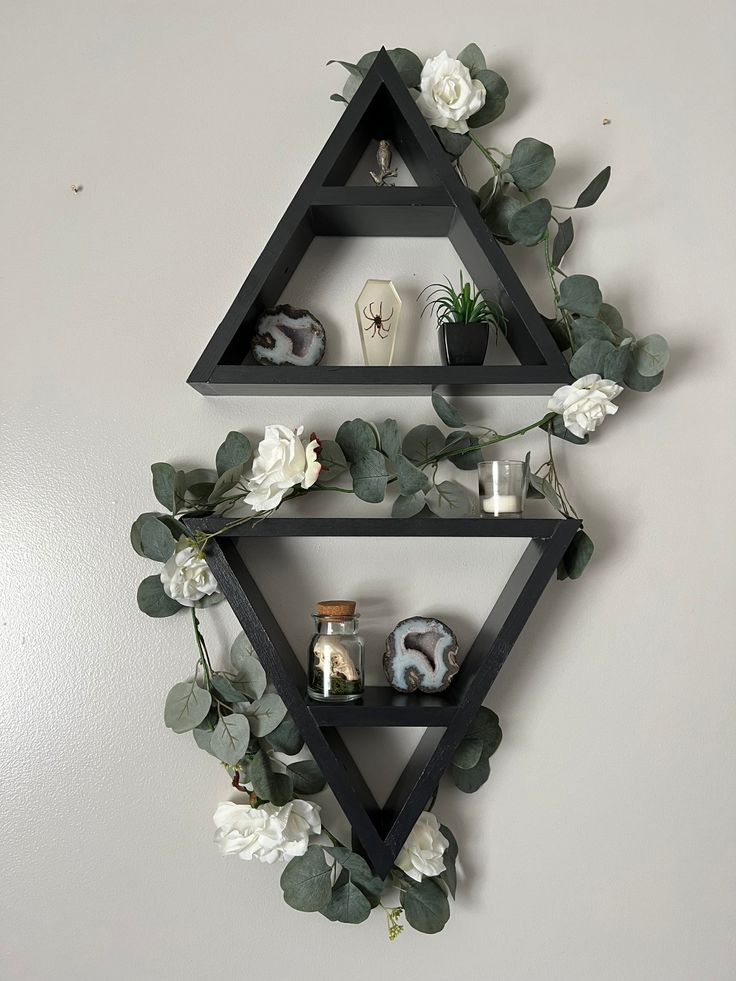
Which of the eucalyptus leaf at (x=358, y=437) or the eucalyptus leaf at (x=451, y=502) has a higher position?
the eucalyptus leaf at (x=358, y=437)

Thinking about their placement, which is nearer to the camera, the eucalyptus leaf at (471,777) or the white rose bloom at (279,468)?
the white rose bloom at (279,468)

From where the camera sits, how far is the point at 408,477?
1030mm

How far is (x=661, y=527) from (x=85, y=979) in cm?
108

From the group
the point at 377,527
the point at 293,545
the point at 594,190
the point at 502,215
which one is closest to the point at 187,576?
the point at 293,545

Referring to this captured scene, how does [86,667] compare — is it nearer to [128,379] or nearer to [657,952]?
[128,379]

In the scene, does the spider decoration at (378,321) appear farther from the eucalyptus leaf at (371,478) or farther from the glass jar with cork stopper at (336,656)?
the glass jar with cork stopper at (336,656)

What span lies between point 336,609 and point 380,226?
1.86 feet

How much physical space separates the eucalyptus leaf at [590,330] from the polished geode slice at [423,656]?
1.48 feet

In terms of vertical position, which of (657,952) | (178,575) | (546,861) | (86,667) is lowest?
(657,952)

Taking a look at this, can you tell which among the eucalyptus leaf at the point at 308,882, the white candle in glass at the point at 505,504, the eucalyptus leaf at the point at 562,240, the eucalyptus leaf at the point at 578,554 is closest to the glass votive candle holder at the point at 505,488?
the white candle in glass at the point at 505,504

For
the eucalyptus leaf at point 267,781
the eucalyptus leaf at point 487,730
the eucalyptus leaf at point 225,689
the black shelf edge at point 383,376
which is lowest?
the eucalyptus leaf at point 267,781

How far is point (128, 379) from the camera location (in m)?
1.18

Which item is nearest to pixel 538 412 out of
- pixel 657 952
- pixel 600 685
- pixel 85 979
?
pixel 600 685

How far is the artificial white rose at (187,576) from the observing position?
3.49 feet
